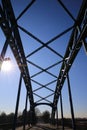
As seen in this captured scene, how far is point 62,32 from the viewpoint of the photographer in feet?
30.3

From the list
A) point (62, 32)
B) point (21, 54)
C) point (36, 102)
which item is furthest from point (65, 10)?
point (36, 102)

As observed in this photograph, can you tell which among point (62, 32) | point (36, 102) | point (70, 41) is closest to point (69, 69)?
point (70, 41)

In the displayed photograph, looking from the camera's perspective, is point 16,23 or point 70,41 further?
point 70,41

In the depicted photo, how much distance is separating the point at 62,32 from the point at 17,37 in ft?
8.23

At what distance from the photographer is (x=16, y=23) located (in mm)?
8602

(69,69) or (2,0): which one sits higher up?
(2,0)

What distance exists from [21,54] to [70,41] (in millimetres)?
3426

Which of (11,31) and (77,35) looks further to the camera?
(77,35)

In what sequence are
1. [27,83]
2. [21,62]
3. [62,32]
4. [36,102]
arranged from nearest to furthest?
[62,32], [21,62], [27,83], [36,102]

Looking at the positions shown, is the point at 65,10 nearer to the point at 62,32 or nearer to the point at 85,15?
the point at 85,15

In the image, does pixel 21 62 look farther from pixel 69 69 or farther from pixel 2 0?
pixel 2 0

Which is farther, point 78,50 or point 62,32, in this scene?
point 78,50

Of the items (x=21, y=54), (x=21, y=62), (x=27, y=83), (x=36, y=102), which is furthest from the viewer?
(x=36, y=102)

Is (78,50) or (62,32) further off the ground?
(62,32)
